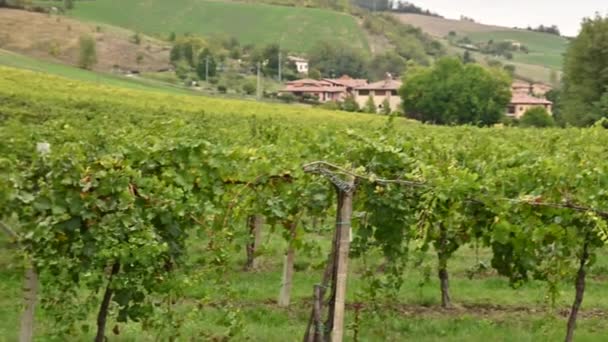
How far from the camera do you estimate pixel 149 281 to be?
577 cm

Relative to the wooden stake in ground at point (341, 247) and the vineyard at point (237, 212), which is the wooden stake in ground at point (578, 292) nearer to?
the vineyard at point (237, 212)

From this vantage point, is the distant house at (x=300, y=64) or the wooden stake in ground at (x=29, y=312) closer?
the wooden stake in ground at (x=29, y=312)

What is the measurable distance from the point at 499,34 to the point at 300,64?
67354mm

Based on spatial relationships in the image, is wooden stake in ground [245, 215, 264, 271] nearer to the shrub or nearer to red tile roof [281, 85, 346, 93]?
the shrub

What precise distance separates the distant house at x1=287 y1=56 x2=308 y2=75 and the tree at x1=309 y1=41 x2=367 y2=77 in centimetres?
238

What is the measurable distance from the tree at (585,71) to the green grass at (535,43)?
242 feet

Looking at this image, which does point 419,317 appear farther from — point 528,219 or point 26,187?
point 26,187

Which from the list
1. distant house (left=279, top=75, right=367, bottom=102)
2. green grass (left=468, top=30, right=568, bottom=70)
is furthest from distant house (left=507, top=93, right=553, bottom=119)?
green grass (left=468, top=30, right=568, bottom=70)

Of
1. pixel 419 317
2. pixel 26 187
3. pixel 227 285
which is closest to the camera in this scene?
pixel 26 187

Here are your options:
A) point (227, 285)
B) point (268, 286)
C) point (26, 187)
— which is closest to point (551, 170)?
point (227, 285)

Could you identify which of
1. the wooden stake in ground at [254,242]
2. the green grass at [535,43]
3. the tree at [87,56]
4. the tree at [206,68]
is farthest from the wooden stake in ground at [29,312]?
the green grass at [535,43]

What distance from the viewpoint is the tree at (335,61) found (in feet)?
348

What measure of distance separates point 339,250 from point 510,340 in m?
3.49

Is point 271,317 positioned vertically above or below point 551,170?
below
